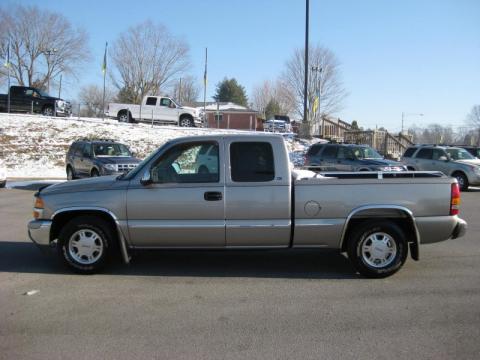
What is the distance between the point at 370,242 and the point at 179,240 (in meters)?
2.36

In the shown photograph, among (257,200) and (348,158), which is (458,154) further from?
(257,200)

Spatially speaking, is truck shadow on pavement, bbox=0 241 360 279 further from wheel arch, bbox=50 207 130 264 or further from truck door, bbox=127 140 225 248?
wheel arch, bbox=50 207 130 264

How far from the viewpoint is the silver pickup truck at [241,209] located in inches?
223

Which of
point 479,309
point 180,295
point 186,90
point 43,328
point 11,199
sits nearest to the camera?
point 43,328

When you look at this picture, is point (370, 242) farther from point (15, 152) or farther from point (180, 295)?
point (15, 152)

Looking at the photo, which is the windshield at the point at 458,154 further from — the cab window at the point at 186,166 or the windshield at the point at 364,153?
the cab window at the point at 186,166

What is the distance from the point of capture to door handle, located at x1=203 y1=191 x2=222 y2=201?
5648mm

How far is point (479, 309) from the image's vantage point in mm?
4785

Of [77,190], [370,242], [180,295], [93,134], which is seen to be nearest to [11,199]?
[77,190]

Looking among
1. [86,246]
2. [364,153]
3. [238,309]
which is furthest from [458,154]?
[86,246]

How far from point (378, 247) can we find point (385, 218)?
0.37 meters

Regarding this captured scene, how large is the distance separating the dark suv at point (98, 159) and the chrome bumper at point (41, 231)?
8693mm

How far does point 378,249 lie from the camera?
5.79 m

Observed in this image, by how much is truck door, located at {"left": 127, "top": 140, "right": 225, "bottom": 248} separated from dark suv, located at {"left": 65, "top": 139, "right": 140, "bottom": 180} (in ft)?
29.7
